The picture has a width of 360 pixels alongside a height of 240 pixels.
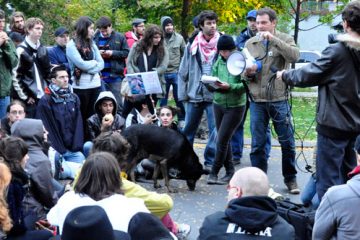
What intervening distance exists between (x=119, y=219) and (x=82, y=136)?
4701 millimetres

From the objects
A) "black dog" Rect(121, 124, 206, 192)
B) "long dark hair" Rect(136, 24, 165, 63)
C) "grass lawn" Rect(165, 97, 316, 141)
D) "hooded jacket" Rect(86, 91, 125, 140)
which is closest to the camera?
"black dog" Rect(121, 124, 206, 192)

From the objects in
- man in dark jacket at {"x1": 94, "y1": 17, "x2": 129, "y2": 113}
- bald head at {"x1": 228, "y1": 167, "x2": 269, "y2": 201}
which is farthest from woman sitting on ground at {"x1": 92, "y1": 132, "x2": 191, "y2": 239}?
man in dark jacket at {"x1": 94, "y1": 17, "x2": 129, "y2": 113}

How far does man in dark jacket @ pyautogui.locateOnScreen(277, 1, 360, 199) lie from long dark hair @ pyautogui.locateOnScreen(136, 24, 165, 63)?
4109mm

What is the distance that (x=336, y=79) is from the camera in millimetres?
5984

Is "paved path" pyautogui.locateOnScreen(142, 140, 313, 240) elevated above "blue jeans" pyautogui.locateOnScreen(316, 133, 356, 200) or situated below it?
below

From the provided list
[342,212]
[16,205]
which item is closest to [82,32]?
[16,205]

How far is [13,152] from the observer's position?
18.9 feet

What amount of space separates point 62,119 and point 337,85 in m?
4.17

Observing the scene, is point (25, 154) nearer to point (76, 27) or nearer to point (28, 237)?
point (28, 237)

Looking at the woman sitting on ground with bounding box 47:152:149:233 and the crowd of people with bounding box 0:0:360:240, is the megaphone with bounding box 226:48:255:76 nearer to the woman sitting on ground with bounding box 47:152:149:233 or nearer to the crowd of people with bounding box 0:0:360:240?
the crowd of people with bounding box 0:0:360:240

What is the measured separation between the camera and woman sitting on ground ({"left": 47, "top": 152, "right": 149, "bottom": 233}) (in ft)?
14.7

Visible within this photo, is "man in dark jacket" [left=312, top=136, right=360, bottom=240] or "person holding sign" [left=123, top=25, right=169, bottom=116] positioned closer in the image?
"man in dark jacket" [left=312, top=136, right=360, bottom=240]

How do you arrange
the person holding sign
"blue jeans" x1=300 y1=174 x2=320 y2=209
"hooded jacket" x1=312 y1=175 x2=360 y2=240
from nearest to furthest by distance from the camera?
"hooded jacket" x1=312 y1=175 x2=360 y2=240
"blue jeans" x1=300 y1=174 x2=320 y2=209
the person holding sign

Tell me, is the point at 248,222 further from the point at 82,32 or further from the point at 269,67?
the point at 82,32
